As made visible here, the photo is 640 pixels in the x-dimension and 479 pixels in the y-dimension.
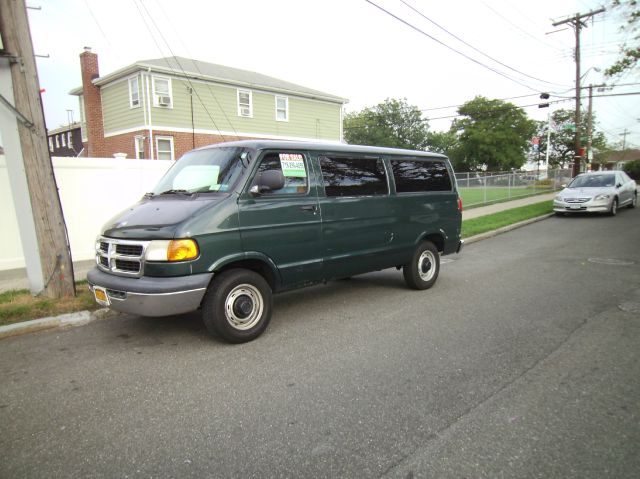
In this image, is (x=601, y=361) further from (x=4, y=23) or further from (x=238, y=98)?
(x=238, y=98)

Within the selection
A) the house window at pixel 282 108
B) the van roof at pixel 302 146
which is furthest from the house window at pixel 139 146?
the van roof at pixel 302 146

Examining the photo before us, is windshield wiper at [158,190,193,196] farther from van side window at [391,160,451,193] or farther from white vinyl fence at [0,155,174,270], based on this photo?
white vinyl fence at [0,155,174,270]

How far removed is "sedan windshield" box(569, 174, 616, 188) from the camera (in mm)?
16250

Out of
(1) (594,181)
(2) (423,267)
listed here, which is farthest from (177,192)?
(1) (594,181)

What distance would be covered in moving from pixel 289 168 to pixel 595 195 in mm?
14958

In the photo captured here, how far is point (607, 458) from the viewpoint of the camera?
252 cm

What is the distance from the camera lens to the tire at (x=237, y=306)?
4152mm

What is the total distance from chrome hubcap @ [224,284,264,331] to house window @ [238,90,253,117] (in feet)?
65.5

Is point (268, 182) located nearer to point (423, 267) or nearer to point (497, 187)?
point (423, 267)

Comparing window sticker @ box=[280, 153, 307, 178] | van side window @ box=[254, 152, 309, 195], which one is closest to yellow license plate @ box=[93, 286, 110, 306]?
van side window @ box=[254, 152, 309, 195]

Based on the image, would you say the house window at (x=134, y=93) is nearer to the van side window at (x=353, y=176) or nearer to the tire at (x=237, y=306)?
the van side window at (x=353, y=176)

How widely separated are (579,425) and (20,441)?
3.75 m

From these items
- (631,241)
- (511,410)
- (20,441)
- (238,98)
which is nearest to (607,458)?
(511,410)

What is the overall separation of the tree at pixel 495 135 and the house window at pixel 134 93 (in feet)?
181
